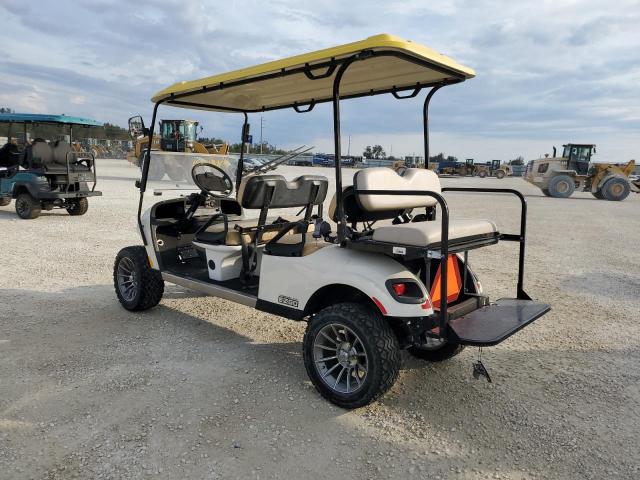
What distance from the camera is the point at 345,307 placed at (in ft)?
9.48

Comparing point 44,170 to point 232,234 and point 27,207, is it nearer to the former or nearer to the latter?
point 27,207

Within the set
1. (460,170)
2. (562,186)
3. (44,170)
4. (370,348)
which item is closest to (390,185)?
(370,348)

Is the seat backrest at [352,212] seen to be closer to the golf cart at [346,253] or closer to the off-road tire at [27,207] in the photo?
the golf cart at [346,253]

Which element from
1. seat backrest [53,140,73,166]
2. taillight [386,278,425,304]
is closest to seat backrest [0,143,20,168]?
seat backrest [53,140,73,166]

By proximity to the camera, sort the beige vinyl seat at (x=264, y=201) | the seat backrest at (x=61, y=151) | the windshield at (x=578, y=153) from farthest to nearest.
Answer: the windshield at (x=578, y=153) < the seat backrest at (x=61, y=151) < the beige vinyl seat at (x=264, y=201)

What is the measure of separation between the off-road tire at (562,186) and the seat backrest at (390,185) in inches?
855

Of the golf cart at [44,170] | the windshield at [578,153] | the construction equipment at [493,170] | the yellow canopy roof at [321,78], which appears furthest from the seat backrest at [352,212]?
the construction equipment at [493,170]

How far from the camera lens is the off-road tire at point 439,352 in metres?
3.52

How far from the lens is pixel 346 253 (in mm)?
3041

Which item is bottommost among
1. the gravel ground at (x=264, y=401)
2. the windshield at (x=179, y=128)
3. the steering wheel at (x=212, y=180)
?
the gravel ground at (x=264, y=401)

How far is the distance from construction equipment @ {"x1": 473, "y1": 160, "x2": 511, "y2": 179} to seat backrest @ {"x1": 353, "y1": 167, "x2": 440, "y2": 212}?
46.6 m

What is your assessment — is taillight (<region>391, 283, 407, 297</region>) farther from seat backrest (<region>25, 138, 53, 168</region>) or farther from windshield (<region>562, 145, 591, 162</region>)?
windshield (<region>562, 145, 591, 162</region>)

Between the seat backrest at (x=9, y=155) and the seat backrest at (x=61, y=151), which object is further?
the seat backrest at (x=9, y=155)

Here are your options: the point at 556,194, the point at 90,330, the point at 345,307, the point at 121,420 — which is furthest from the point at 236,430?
the point at 556,194
